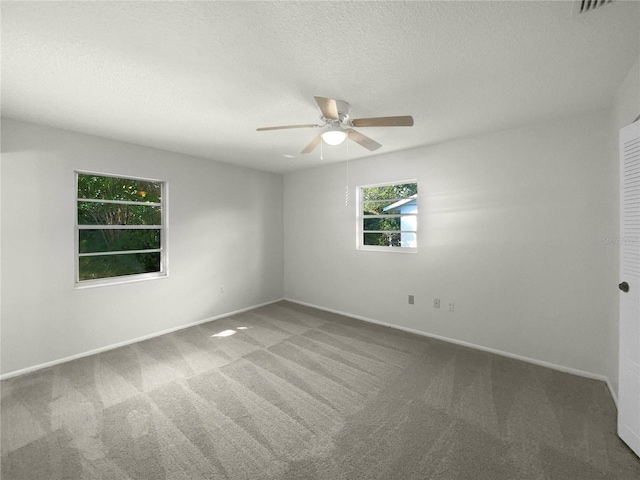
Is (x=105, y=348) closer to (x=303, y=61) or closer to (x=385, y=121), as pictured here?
(x=303, y=61)

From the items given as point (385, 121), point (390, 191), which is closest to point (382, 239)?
point (390, 191)

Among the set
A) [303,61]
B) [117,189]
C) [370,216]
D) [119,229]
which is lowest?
[119,229]

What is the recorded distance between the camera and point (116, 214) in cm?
347

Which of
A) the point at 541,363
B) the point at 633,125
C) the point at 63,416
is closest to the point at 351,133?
the point at 633,125

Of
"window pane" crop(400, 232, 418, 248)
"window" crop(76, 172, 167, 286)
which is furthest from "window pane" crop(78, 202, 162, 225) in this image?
"window pane" crop(400, 232, 418, 248)

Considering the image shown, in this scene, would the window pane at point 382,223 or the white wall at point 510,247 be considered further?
the window pane at point 382,223

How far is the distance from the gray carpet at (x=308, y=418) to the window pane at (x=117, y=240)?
128 cm

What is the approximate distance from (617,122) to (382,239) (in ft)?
8.74

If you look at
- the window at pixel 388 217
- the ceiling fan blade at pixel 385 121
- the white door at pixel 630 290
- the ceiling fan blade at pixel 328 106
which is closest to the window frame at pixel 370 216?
the window at pixel 388 217

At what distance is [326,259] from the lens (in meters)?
4.75

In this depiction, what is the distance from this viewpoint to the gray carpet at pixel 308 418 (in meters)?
1.61

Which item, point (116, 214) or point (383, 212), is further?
point (383, 212)

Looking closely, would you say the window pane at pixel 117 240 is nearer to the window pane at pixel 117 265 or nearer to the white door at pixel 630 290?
the window pane at pixel 117 265

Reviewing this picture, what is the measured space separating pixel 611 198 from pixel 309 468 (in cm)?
325
